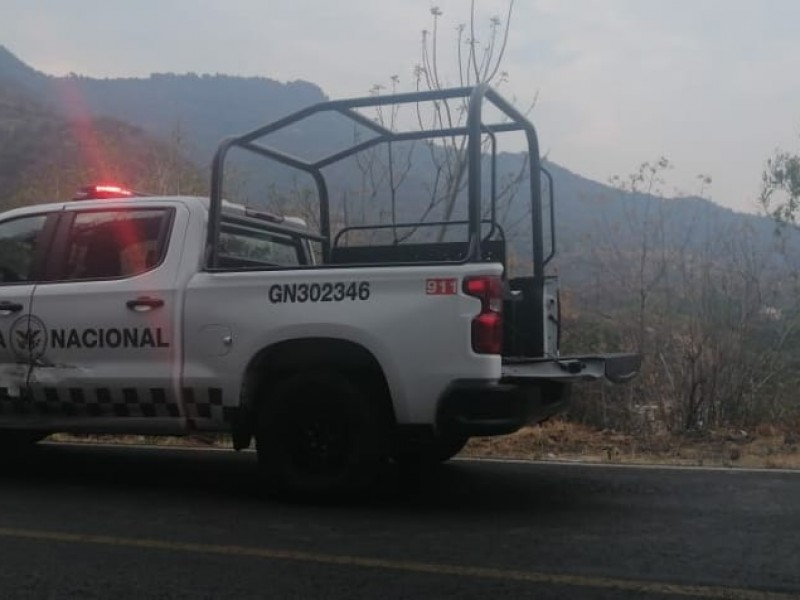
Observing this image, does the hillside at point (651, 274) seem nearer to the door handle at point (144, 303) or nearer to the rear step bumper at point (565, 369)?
the rear step bumper at point (565, 369)

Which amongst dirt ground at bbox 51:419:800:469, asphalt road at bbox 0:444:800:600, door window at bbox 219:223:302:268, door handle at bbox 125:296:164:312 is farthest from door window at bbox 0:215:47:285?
dirt ground at bbox 51:419:800:469

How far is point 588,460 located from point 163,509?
3462 millimetres

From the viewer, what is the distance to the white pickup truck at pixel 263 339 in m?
5.08

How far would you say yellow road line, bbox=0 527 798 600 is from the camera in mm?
3766

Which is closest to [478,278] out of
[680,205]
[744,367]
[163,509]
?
[163,509]

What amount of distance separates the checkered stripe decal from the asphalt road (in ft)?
1.64

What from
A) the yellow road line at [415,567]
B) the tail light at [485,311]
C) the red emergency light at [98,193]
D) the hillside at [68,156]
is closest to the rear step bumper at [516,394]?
the tail light at [485,311]

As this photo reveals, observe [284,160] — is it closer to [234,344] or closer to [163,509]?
[234,344]

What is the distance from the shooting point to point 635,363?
20.6 feet

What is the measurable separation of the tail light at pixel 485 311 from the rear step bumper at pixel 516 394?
0.20 m

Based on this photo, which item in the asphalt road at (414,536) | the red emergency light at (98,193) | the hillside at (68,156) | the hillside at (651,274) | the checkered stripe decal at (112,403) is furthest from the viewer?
the hillside at (68,156)


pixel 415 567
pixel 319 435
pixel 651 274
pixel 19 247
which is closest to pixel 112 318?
pixel 19 247

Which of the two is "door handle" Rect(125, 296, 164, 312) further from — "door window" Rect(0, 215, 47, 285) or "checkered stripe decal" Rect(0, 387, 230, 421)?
"door window" Rect(0, 215, 47, 285)

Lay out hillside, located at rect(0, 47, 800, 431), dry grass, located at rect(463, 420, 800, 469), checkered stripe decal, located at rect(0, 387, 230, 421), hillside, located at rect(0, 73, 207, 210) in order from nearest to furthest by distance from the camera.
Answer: checkered stripe decal, located at rect(0, 387, 230, 421), dry grass, located at rect(463, 420, 800, 469), hillside, located at rect(0, 47, 800, 431), hillside, located at rect(0, 73, 207, 210)
